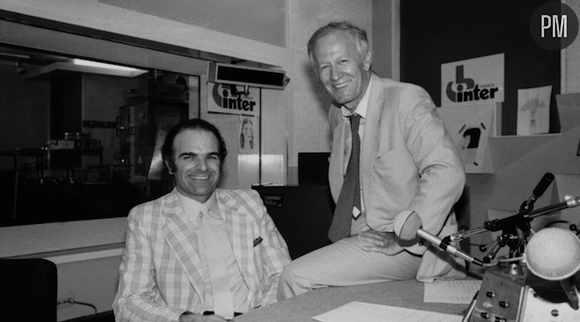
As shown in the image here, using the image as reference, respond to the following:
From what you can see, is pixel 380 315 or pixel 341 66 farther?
pixel 341 66

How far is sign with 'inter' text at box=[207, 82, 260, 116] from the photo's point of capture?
3.25 m

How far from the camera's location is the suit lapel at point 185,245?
173cm

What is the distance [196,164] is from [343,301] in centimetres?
90

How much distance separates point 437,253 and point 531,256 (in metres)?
0.84

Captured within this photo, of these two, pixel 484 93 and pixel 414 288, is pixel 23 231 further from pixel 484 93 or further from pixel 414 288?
pixel 484 93

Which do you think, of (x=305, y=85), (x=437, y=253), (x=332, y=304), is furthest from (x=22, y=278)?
(x=305, y=85)

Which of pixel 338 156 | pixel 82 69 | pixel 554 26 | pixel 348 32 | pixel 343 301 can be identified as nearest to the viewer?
pixel 343 301

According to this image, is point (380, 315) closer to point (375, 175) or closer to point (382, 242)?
point (382, 242)

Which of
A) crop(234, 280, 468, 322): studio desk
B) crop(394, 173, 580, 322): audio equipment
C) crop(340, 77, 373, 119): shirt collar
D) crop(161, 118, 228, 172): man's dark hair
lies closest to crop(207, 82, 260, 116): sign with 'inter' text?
crop(161, 118, 228, 172): man's dark hair

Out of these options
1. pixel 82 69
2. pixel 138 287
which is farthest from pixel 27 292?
pixel 82 69

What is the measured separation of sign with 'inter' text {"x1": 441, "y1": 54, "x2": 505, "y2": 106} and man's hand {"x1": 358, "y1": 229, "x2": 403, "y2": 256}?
7.85 feet

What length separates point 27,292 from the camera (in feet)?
4.46

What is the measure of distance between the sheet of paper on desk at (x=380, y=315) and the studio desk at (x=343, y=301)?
1.5 inches

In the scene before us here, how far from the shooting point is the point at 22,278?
53.7 inches
